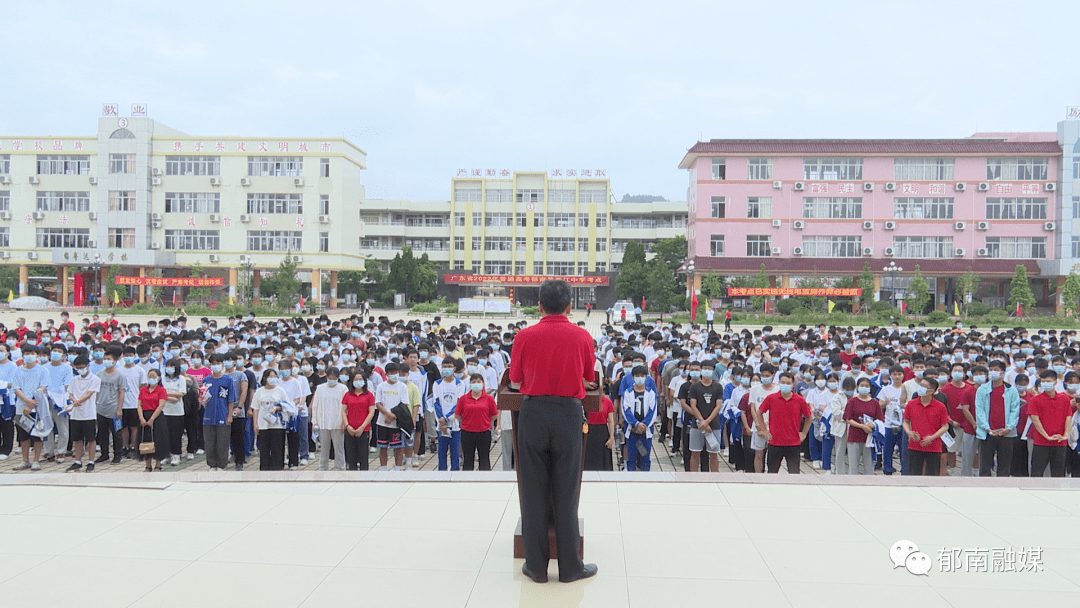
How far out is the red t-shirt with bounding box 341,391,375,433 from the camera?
8.89 meters

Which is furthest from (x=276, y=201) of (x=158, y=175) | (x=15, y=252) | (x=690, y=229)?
(x=690, y=229)

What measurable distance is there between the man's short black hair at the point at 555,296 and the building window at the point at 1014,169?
166ft

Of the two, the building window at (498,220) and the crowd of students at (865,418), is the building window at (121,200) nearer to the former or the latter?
the building window at (498,220)

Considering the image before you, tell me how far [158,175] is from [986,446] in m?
54.8

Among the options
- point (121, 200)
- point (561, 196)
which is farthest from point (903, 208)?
point (121, 200)

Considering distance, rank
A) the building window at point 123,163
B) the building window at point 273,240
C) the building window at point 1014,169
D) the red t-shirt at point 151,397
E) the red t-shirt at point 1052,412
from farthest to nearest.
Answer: the building window at point 273,240 → the building window at point 123,163 → the building window at point 1014,169 → the red t-shirt at point 151,397 → the red t-shirt at point 1052,412

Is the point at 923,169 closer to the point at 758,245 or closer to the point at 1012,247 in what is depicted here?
the point at 1012,247

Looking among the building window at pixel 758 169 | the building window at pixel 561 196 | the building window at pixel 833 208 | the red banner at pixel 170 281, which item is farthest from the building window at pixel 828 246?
the red banner at pixel 170 281

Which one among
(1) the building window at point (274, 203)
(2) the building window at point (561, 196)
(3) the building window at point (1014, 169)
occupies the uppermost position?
(2) the building window at point (561, 196)

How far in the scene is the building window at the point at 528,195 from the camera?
6569cm

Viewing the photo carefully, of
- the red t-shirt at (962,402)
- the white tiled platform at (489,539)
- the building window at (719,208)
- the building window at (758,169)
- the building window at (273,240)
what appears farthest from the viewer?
the building window at (273,240)

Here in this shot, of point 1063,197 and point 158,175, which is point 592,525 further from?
point 158,175

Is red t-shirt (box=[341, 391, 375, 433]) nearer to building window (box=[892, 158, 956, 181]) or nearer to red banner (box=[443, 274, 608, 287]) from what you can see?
building window (box=[892, 158, 956, 181])

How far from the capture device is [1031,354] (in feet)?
45.3
